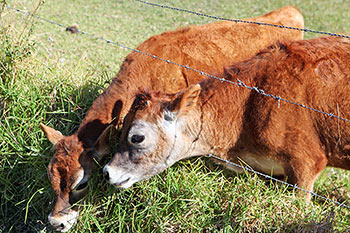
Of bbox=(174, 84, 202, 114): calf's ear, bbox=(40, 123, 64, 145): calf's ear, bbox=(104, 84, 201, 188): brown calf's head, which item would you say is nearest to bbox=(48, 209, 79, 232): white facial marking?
bbox=(104, 84, 201, 188): brown calf's head

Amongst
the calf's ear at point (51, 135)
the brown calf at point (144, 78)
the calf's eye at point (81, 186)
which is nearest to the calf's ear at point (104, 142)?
the brown calf at point (144, 78)

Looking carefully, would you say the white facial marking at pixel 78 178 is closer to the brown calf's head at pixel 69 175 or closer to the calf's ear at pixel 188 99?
the brown calf's head at pixel 69 175

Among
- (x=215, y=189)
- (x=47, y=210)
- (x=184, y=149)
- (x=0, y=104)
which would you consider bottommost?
(x=47, y=210)

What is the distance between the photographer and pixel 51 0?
1300cm

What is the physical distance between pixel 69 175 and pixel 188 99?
4.98 ft

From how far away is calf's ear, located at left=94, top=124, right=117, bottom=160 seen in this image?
4.25 metres

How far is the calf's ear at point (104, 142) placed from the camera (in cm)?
425

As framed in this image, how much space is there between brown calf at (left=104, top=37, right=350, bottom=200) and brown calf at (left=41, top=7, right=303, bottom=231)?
42 cm

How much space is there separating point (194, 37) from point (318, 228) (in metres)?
3.39

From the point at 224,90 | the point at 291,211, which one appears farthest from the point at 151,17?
the point at 291,211

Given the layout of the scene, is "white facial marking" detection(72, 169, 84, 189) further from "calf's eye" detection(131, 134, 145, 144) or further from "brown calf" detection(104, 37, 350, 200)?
"calf's eye" detection(131, 134, 145, 144)

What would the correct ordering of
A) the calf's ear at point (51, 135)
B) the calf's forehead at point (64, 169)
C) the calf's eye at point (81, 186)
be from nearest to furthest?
the calf's forehead at point (64, 169)
the calf's eye at point (81, 186)
the calf's ear at point (51, 135)

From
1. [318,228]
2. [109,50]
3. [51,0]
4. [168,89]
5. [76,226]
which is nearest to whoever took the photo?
[318,228]

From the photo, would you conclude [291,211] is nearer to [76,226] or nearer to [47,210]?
[76,226]
